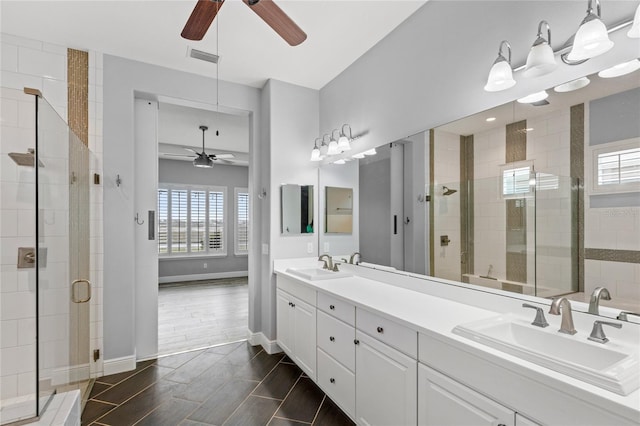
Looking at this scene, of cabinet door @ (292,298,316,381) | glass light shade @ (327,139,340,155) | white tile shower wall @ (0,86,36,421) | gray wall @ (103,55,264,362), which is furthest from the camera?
glass light shade @ (327,139,340,155)

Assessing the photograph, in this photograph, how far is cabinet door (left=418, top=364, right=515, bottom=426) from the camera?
1.19 m

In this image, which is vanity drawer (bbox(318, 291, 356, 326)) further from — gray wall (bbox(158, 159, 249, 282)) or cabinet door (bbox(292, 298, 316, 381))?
gray wall (bbox(158, 159, 249, 282))

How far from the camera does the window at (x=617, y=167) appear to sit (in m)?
1.25

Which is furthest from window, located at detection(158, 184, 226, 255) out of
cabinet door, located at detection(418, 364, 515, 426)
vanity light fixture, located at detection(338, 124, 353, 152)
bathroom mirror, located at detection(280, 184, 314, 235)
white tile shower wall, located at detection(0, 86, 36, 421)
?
cabinet door, located at detection(418, 364, 515, 426)

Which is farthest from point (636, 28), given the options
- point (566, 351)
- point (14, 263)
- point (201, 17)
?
point (14, 263)

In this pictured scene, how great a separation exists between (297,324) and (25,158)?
2.29 metres

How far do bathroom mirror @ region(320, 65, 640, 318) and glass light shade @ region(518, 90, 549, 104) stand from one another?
21 mm

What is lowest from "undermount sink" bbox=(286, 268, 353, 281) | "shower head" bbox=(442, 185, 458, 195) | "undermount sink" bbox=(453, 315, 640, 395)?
"undermount sink" bbox=(286, 268, 353, 281)

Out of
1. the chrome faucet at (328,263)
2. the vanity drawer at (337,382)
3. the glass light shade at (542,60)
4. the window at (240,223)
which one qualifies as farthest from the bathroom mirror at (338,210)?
the window at (240,223)

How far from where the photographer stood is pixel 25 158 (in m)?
1.79

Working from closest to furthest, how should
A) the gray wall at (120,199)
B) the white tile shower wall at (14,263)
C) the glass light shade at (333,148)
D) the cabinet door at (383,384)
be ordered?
the cabinet door at (383,384) < the white tile shower wall at (14,263) < the gray wall at (120,199) < the glass light shade at (333,148)

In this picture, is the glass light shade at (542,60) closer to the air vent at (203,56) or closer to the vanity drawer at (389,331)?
the vanity drawer at (389,331)

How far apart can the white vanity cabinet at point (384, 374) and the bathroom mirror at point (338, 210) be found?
133 centimetres

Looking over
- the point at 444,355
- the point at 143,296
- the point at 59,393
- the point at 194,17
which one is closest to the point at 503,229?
the point at 444,355
